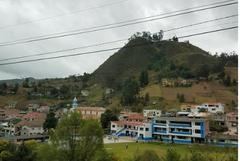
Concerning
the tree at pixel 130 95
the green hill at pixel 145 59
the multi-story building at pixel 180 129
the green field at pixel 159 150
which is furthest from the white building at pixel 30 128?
the green hill at pixel 145 59

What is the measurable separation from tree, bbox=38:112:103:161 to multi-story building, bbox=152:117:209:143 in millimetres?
20094

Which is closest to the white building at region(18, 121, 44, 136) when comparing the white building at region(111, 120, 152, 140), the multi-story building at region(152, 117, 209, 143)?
the white building at region(111, 120, 152, 140)

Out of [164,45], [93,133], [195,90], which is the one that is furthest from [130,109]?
[164,45]

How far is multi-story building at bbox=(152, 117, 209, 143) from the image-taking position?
108 ft

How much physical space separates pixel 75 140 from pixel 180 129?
20989mm

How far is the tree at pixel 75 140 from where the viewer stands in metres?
14.1

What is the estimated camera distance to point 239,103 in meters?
1.86

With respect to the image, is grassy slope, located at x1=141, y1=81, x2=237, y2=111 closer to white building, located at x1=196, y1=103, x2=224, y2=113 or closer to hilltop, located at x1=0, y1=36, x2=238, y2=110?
hilltop, located at x1=0, y1=36, x2=238, y2=110

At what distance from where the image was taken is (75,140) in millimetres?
14320

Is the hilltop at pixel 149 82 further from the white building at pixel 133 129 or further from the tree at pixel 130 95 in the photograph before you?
the white building at pixel 133 129

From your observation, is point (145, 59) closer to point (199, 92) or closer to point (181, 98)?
point (199, 92)

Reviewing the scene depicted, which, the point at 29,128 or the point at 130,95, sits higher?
the point at 130,95

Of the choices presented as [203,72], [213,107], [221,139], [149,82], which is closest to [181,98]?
[213,107]

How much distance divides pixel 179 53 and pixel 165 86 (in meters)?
29.1
